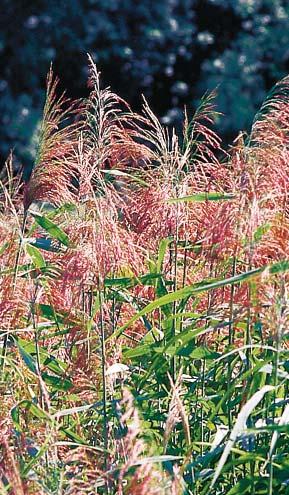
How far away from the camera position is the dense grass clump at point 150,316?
2.71 metres

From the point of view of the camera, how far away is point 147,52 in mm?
12016

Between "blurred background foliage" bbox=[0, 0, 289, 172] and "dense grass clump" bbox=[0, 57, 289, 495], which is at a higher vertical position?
"blurred background foliage" bbox=[0, 0, 289, 172]

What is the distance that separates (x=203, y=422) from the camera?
10.1 ft

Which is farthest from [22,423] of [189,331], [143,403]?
[189,331]

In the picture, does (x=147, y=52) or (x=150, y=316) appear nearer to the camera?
(x=150, y=316)

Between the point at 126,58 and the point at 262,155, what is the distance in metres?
9.22

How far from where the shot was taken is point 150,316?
11.2ft

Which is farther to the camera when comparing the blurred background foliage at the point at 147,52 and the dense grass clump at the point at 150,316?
the blurred background foliage at the point at 147,52

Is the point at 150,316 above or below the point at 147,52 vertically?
below

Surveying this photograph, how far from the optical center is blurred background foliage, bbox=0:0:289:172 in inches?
463

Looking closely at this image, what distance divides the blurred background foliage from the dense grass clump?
8.25 m

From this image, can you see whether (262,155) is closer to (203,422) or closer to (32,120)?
(203,422)

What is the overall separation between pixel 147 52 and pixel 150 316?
8833mm

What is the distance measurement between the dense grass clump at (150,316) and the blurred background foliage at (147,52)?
825 cm
